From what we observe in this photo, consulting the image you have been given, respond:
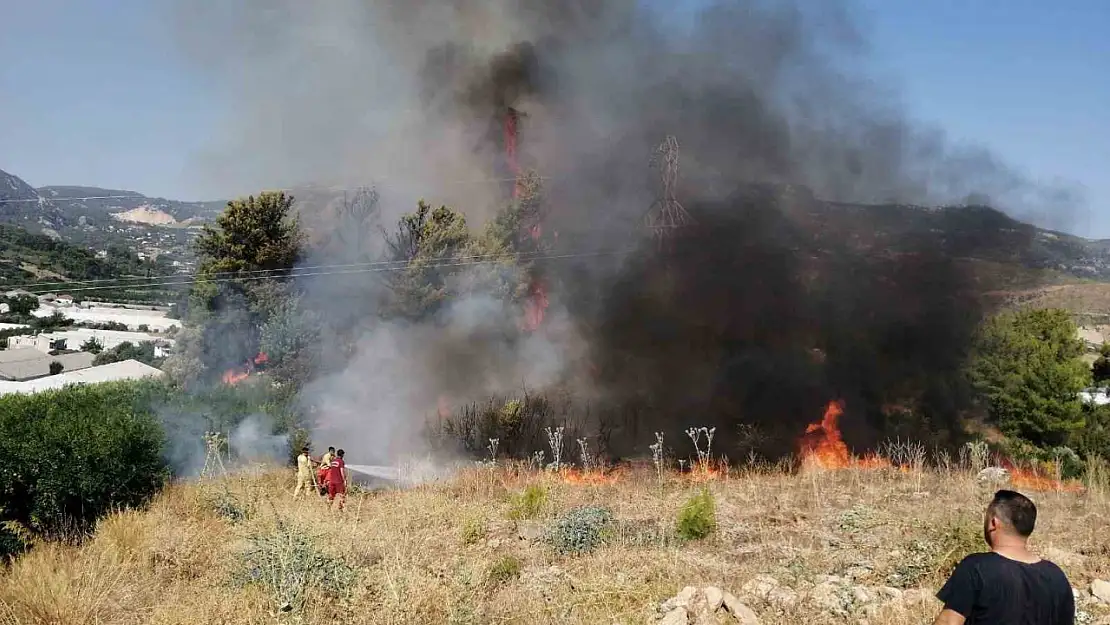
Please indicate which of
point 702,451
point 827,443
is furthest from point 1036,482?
point 702,451

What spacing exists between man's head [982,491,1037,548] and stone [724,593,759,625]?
3379 mm

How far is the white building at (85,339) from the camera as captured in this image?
35.9 meters

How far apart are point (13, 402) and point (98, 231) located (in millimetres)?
52651

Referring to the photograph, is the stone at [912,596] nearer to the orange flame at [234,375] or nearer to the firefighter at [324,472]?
the firefighter at [324,472]

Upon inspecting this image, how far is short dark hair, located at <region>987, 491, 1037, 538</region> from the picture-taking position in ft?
12.1

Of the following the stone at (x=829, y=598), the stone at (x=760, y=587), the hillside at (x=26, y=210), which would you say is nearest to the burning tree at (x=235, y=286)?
the stone at (x=760, y=587)

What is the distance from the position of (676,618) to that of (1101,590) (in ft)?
15.0

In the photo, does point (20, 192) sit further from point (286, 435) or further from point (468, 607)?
point (468, 607)

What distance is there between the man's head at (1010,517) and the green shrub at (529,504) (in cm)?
865

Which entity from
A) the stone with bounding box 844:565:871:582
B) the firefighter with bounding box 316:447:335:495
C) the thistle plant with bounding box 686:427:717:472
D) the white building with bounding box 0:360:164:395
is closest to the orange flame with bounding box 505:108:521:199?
the thistle plant with bounding box 686:427:717:472

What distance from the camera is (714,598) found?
6.98 meters

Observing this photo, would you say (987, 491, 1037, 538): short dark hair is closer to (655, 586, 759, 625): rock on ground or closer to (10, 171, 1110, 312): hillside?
(655, 586, 759, 625): rock on ground

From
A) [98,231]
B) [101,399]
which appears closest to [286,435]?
[101,399]

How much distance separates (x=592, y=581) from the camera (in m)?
7.75
